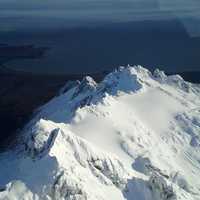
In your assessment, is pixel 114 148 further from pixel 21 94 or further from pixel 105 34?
pixel 105 34

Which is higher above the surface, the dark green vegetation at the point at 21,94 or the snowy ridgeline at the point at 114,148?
the snowy ridgeline at the point at 114,148

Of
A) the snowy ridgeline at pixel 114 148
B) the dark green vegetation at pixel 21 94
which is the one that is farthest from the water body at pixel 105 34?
the snowy ridgeline at pixel 114 148

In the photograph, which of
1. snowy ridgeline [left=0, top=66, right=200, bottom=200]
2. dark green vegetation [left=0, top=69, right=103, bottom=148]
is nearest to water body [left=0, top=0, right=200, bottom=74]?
dark green vegetation [left=0, top=69, right=103, bottom=148]

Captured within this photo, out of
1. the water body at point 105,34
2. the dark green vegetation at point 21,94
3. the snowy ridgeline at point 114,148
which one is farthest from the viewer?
the water body at point 105,34

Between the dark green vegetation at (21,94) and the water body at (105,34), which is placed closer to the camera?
the dark green vegetation at (21,94)

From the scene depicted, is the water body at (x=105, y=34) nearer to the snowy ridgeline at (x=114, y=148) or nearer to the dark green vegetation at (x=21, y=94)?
the dark green vegetation at (x=21, y=94)

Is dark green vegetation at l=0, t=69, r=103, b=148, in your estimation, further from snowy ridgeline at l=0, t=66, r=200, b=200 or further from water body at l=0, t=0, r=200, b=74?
snowy ridgeline at l=0, t=66, r=200, b=200

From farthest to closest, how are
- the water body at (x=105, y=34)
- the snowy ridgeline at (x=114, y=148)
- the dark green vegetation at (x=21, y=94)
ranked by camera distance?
the water body at (x=105, y=34) < the dark green vegetation at (x=21, y=94) < the snowy ridgeline at (x=114, y=148)
